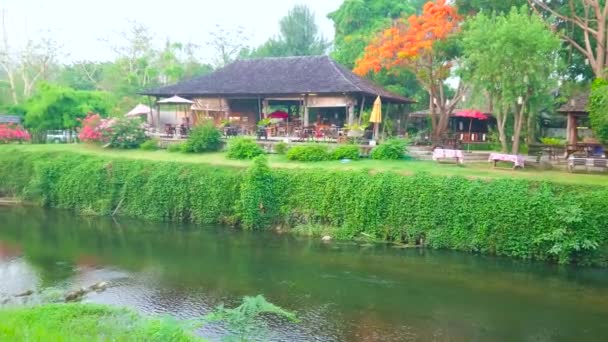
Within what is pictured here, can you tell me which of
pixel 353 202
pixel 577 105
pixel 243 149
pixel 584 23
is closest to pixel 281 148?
pixel 243 149

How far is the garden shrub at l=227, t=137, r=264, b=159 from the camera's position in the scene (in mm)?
23406

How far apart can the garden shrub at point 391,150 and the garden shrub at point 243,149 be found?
5021 mm

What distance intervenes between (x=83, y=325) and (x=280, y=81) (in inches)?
766

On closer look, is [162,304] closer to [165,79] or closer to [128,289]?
[128,289]

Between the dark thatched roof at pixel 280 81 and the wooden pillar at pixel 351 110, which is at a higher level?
the dark thatched roof at pixel 280 81

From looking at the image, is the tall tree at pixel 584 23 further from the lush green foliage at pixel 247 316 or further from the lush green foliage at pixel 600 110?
the lush green foliage at pixel 247 316

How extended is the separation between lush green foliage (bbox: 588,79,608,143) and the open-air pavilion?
378 inches

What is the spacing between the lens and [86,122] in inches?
1118

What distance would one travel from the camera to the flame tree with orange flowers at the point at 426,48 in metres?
25.7

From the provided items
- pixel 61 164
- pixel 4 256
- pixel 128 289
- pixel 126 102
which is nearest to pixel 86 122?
pixel 61 164

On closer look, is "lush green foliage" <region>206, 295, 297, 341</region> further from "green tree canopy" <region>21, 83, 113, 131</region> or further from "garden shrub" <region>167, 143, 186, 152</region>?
"green tree canopy" <region>21, 83, 113, 131</region>

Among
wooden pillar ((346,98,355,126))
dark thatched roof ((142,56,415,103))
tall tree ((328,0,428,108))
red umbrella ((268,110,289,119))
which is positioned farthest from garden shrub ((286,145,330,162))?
tall tree ((328,0,428,108))

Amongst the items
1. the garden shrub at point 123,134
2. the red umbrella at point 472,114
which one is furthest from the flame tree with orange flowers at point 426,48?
the garden shrub at point 123,134

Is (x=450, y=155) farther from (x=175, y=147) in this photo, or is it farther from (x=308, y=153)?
(x=175, y=147)
